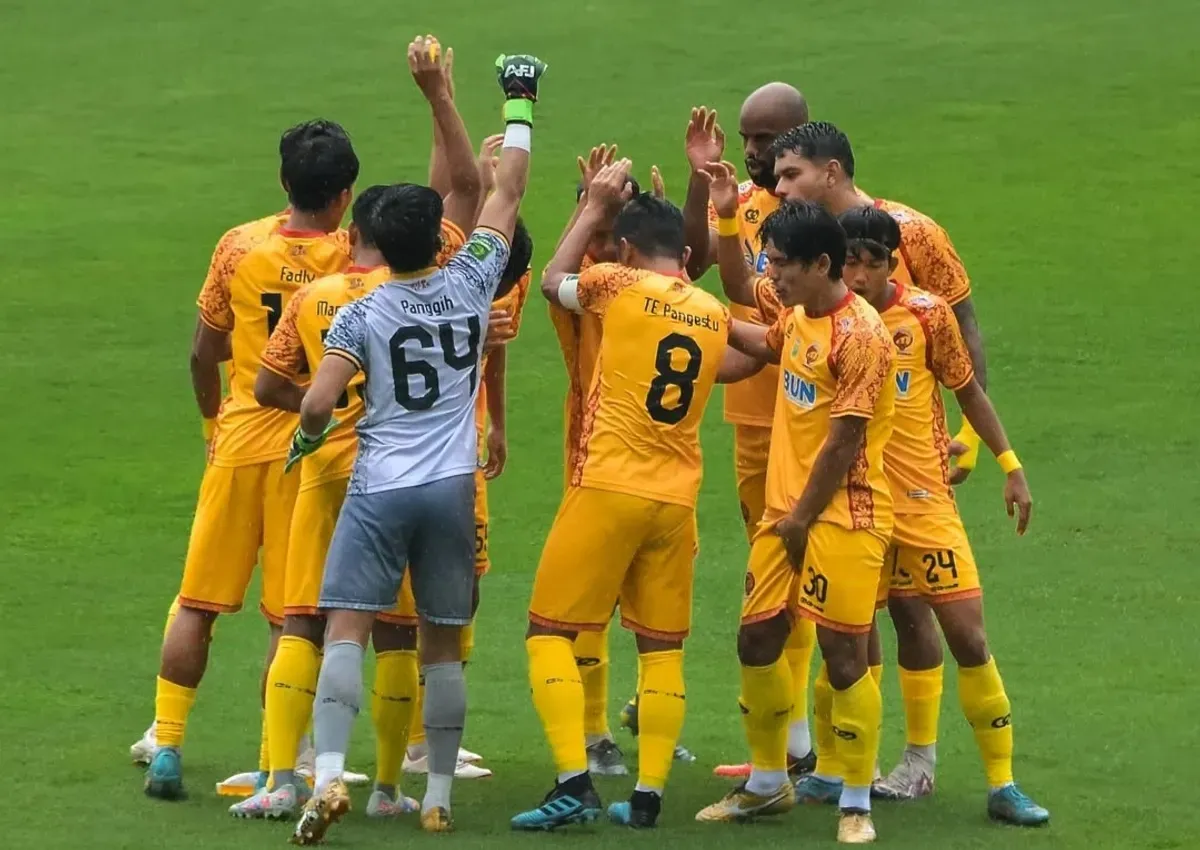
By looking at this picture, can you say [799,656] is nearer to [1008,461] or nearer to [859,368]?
[1008,461]

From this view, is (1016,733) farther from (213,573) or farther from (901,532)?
(213,573)

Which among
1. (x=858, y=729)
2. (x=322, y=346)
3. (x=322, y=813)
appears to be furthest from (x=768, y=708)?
(x=322, y=346)

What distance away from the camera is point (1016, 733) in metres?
8.08

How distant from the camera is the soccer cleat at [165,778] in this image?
7.04m

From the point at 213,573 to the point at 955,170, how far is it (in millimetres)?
12967

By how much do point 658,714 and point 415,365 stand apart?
1380 mm

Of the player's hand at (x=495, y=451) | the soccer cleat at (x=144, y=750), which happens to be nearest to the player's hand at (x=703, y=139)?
the player's hand at (x=495, y=451)

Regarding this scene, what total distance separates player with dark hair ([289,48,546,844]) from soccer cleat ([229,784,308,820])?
0.36m

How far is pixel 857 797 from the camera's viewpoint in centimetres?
657

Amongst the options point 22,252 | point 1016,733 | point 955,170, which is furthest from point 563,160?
point 1016,733

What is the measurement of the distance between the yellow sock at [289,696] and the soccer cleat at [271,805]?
0.08 metres

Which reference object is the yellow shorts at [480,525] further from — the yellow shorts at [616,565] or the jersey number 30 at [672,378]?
the jersey number 30 at [672,378]

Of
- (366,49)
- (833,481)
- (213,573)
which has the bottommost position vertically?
(213,573)

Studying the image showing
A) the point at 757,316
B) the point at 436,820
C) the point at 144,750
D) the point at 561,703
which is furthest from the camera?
the point at 757,316
